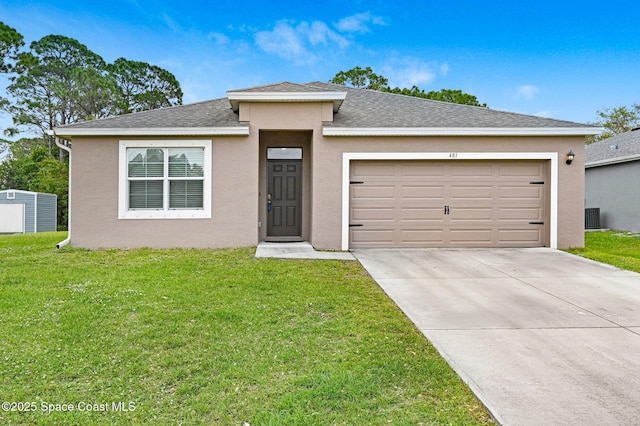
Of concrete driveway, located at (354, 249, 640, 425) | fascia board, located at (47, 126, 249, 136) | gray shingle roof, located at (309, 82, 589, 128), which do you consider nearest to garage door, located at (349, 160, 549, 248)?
gray shingle roof, located at (309, 82, 589, 128)

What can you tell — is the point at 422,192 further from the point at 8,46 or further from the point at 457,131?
the point at 8,46

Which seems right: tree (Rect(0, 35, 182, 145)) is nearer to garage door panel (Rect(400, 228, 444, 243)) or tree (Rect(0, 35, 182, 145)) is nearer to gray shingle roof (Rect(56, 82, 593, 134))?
gray shingle roof (Rect(56, 82, 593, 134))

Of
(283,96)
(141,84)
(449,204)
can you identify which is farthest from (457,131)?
(141,84)

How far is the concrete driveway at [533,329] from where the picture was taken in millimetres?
2621

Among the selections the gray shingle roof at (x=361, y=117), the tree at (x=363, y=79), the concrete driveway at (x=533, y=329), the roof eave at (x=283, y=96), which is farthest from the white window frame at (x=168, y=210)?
the tree at (x=363, y=79)

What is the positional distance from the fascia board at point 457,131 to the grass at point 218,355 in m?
4.14

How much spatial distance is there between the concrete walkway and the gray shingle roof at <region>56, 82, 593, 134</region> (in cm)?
284

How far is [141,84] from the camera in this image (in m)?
33.2

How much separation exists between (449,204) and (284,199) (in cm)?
409

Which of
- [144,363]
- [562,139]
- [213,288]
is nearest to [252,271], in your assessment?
[213,288]

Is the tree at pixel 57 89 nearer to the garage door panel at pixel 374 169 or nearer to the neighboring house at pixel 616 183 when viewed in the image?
the garage door panel at pixel 374 169

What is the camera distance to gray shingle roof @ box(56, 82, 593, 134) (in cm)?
900

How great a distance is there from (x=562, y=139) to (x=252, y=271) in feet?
25.4

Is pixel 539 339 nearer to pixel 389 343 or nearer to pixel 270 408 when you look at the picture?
pixel 389 343
